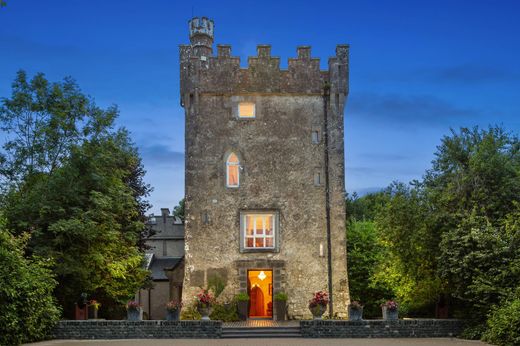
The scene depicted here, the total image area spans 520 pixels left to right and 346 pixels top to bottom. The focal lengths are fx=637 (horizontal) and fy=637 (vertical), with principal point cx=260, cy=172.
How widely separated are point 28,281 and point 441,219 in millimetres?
14657

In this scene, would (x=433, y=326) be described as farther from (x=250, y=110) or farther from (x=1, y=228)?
(x=1, y=228)

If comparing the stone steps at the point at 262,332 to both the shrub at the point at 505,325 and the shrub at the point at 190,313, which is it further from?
the shrub at the point at 505,325

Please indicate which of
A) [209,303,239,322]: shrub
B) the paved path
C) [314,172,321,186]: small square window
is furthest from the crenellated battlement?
the paved path

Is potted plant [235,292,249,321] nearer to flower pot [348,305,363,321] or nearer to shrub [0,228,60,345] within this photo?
flower pot [348,305,363,321]

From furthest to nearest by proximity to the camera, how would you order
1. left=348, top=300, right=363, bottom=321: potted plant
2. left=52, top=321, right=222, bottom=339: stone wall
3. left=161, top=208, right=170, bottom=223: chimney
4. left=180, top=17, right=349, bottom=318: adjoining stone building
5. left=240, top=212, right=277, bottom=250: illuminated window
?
left=161, top=208, right=170, bottom=223: chimney
left=240, top=212, right=277, bottom=250: illuminated window
left=180, top=17, right=349, bottom=318: adjoining stone building
left=348, top=300, right=363, bottom=321: potted plant
left=52, top=321, right=222, bottom=339: stone wall

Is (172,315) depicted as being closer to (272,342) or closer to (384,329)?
(272,342)

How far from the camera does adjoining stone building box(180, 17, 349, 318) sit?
88.5ft

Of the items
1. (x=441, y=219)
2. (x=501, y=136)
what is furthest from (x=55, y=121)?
(x=501, y=136)

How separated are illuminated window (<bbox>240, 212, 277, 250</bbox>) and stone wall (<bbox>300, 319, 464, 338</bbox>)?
557 cm

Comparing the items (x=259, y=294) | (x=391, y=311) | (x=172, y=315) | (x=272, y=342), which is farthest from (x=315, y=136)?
(x=272, y=342)

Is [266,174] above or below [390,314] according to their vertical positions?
above

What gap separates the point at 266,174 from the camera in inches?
1086

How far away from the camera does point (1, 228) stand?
20.3 meters

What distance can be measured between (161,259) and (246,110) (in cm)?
2235
